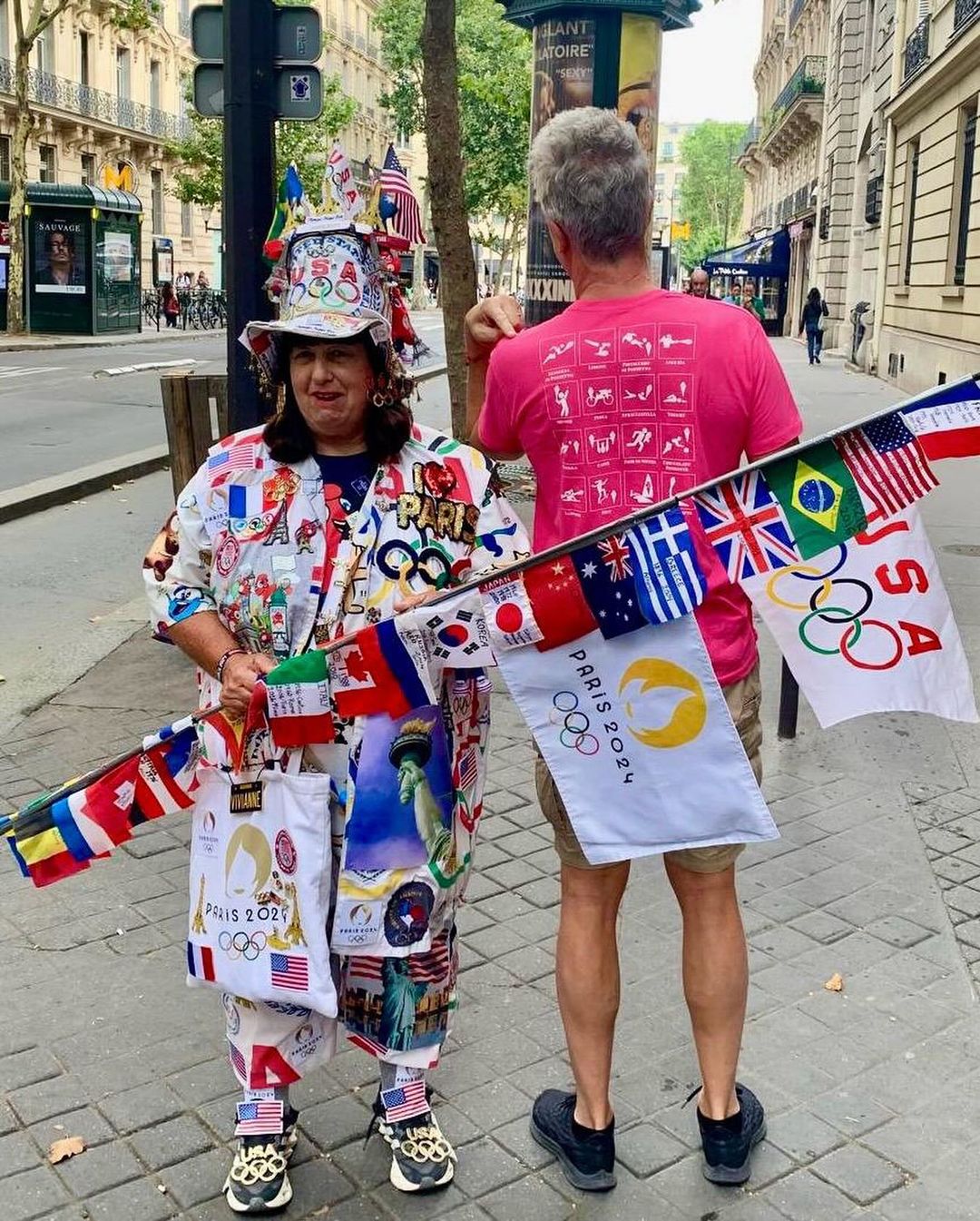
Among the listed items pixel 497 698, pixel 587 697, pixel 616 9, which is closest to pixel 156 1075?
pixel 587 697

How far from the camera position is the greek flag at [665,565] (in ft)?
8.29

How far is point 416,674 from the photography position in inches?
103

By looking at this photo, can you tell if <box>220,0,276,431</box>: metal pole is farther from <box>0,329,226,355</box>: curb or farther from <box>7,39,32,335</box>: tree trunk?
<box>7,39,32,335</box>: tree trunk

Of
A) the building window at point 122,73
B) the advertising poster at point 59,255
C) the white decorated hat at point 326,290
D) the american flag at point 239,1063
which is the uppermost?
the building window at point 122,73

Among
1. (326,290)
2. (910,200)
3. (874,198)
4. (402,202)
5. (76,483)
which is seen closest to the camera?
(326,290)

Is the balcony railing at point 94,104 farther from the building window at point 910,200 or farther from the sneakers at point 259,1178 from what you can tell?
the sneakers at point 259,1178

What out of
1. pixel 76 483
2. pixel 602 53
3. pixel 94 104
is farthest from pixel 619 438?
pixel 94 104

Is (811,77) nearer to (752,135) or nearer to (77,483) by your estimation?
(752,135)

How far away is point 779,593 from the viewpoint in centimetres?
257

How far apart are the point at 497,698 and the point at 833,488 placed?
3759mm

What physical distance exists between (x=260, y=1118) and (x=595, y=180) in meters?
1.96

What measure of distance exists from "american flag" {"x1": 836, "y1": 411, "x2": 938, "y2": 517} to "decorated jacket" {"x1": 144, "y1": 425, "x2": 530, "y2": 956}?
678mm

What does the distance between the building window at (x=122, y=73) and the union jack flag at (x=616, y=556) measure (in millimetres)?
54610

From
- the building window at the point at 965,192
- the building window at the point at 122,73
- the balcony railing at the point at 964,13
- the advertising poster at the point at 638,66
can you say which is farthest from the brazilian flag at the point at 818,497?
the building window at the point at 122,73
